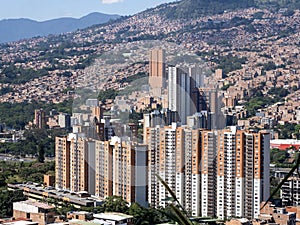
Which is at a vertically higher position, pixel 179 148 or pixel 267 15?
pixel 267 15

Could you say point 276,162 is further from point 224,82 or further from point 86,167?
point 224,82

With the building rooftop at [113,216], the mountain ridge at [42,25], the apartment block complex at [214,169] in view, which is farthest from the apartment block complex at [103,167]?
the mountain ridge at [42,25]

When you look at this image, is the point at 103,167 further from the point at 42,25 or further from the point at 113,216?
the point at 42,25

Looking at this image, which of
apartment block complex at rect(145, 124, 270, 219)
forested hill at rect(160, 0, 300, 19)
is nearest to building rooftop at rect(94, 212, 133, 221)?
apartment block complex at rect(145, 124, 270, 219)

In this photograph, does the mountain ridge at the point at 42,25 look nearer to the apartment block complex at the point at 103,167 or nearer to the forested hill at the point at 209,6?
the forested hill at the point at 209,6

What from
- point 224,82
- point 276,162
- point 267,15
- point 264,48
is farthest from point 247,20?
point 276,162
